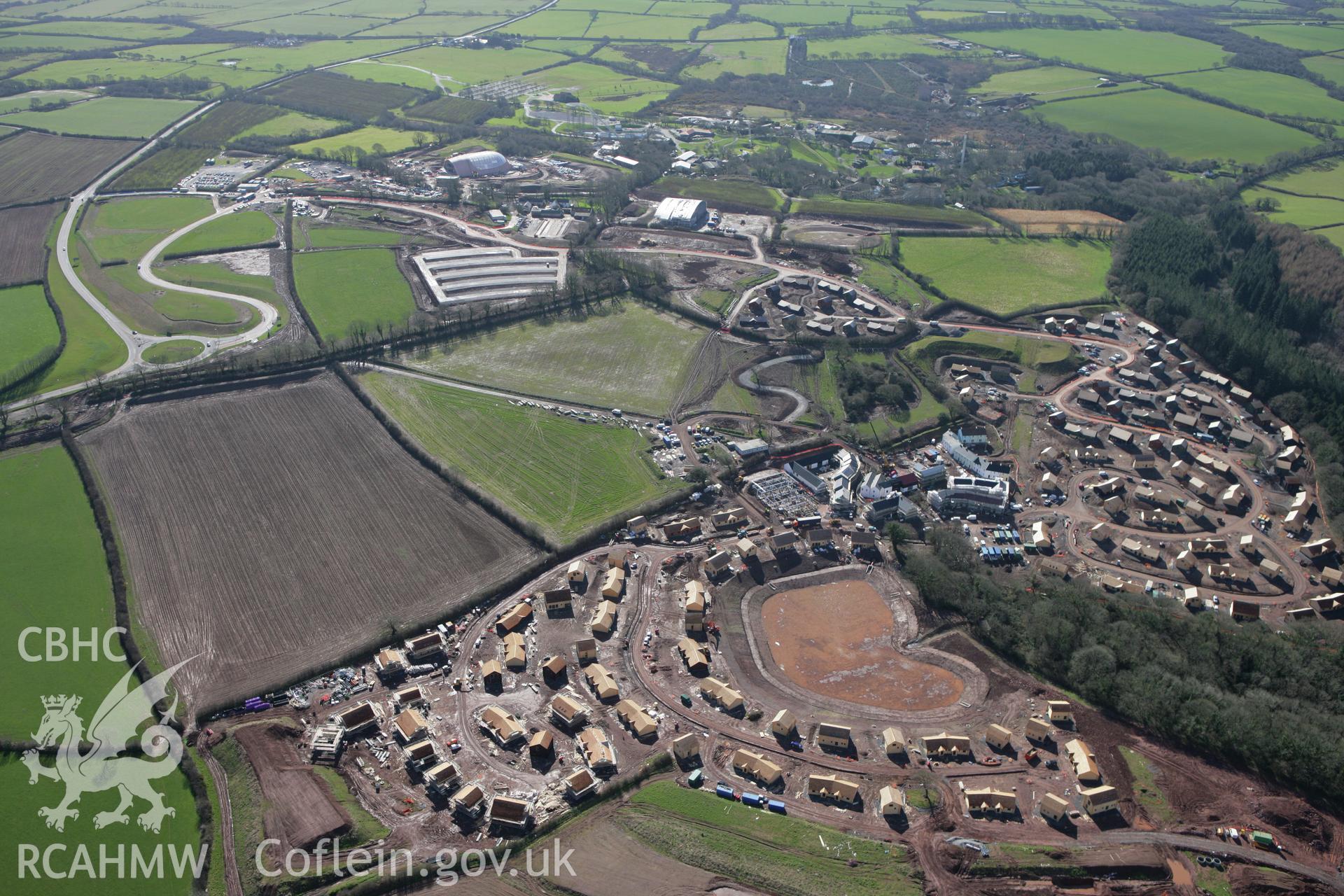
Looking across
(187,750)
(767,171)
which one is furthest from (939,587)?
(767,171)

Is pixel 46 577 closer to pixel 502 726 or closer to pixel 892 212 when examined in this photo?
pixel 502 726

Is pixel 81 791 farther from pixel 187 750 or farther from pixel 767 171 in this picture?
pixel 767 171

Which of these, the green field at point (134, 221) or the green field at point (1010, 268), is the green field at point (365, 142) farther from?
the green field at point (1010, 268)

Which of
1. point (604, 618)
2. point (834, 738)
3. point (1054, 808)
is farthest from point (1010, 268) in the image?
point (1054, 808)

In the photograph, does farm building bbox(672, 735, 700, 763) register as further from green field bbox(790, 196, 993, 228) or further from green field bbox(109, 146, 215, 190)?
green field bbox(109, 146, 215, 190)

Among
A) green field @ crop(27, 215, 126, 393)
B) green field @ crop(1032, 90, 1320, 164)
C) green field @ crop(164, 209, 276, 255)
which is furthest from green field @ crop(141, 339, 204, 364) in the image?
green field @ crop(1032, 90, 1320, 164)

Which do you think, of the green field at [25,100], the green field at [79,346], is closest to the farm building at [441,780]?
the green field at [79,346]
